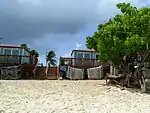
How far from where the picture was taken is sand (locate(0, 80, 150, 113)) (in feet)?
42.3

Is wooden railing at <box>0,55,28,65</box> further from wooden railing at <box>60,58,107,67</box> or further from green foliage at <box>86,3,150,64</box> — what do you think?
green foliage at <box>86,3,150,64</box>

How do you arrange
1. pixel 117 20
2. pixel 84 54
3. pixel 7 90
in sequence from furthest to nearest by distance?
pixel 84 54 → pixel 117 20 → pixel 7 90

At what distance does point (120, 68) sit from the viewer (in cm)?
2153

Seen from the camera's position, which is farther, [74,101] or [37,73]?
[37,73]

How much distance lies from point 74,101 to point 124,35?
702cm

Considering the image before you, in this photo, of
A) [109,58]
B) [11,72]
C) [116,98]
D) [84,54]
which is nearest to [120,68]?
[109,58]

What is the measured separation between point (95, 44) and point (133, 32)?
4.14 metres

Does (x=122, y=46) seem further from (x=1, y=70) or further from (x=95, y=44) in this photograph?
(x=1, y=70)

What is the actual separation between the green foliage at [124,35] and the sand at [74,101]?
2.52 meters


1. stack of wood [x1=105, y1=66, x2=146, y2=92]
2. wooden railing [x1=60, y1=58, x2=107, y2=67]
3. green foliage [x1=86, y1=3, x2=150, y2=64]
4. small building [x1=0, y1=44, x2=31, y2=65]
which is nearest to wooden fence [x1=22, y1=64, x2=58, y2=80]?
small building [x1=0, y1=44, x2=31, y2=65]

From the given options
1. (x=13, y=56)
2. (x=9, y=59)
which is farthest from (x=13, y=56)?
(x=9, y=59)

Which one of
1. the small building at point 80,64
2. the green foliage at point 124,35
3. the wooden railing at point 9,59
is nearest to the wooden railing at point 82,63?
the small building at point 80,64

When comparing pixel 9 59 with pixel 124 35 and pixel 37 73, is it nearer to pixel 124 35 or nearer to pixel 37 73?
pixel 37 73

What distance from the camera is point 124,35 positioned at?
65.0ft
